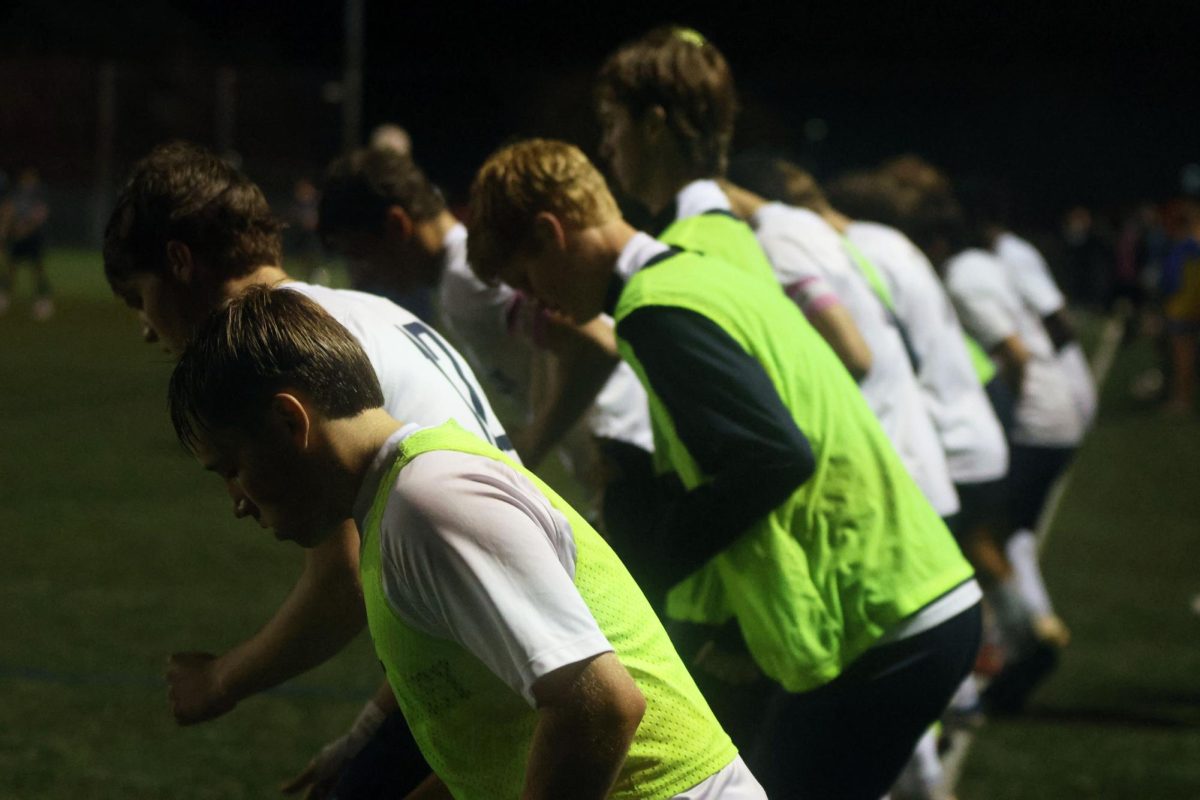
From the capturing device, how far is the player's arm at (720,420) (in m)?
3.05

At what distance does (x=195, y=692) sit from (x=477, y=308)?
211 centimetres

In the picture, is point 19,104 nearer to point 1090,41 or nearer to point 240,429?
point 1090,41

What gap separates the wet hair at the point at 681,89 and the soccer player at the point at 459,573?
183cm

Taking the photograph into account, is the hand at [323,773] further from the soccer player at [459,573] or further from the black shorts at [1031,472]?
the black shorts at [1031,472]

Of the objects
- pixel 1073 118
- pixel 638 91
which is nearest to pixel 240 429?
pixel 638 91

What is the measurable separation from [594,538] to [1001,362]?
5119mm

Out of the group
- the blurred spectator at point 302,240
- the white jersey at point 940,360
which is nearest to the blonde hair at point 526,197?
the white jersey at point 940,360

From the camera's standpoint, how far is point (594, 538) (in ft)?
7.18

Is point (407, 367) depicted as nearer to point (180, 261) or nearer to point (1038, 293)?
point (180, 261)

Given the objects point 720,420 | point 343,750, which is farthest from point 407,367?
point 343,750

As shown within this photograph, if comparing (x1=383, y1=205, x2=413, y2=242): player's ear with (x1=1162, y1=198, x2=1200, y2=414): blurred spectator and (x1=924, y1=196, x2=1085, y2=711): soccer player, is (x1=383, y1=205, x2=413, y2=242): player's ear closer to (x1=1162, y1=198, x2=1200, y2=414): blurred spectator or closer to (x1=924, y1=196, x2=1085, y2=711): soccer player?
(x1=924, y1=196, x2=1085, y2=711): soccer player

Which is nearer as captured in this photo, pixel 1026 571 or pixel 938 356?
pixel 938 356

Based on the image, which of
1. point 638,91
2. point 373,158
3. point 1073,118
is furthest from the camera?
point 1073,118

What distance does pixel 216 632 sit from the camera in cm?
751
